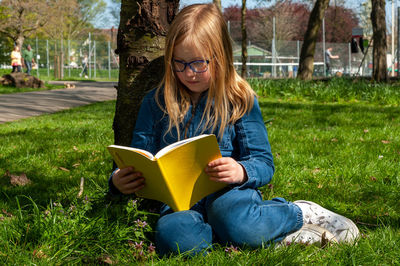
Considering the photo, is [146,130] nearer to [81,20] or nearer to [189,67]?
[189,67]

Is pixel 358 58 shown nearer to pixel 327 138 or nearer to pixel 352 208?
pixel 327 138

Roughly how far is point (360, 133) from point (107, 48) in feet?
78.0

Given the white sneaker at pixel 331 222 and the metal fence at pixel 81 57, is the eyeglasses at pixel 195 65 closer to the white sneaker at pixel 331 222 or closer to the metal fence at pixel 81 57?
the white sneaker at pixel 331 222

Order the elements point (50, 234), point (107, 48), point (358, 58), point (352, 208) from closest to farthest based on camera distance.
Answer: point (50, 234) < point (352, 208) < point (107, 48) < point (358, 58)

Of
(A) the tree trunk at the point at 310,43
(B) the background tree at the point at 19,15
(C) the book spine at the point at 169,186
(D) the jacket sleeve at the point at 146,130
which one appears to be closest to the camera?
(C) the book spine at the point at 169,186

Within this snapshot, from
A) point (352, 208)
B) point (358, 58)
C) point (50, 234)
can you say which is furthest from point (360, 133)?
point (358, 58)

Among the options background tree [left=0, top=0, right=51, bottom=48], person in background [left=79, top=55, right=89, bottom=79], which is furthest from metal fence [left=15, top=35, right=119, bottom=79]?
background tree [left=0, top=0, right=51, bottom=48]

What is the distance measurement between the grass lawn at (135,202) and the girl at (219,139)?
0.10 m

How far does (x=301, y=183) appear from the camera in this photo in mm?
3078

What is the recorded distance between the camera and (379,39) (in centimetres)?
1068

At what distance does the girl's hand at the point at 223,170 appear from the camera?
1853mm

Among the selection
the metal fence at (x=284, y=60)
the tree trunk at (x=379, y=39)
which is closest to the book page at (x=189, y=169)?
the tree trunk at (x=379, y=39)

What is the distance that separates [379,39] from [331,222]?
9.66 meters

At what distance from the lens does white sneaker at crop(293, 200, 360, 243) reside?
2.05 metres
